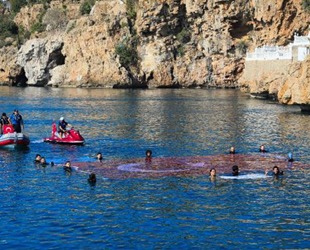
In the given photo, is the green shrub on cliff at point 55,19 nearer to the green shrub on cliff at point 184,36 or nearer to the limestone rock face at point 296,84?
the green shrub on cliff at point 184,36

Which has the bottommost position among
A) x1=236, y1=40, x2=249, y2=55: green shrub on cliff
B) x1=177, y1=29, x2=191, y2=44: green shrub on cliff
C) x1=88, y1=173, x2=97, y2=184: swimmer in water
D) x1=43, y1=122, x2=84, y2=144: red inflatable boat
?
x1=88, y1=173, x2=97, y2=184: swimmer in water

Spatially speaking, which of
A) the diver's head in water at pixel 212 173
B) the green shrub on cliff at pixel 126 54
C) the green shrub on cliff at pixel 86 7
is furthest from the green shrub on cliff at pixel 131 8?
the diver's head in water at pixel 212 173

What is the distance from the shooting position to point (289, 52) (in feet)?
286

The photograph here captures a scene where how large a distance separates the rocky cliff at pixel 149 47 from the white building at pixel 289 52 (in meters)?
30.9

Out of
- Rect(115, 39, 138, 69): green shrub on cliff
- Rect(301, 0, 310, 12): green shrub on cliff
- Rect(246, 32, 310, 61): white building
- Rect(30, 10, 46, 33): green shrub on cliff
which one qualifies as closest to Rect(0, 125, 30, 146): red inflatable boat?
Rect(246, 32, 310, 61): white building

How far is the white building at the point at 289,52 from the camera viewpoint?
80812 mm

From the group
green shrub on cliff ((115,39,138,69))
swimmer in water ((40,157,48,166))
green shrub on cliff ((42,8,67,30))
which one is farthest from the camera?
green shrub on cliff ((42,8,67,30))

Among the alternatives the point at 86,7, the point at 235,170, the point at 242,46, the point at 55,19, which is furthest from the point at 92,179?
the point at 55,19

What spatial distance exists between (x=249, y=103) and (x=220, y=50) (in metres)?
52.9

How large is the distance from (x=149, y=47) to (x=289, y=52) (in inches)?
2629

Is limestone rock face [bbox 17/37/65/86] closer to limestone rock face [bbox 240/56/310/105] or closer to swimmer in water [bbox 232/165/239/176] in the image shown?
limestone rock face [bbox 240/56/310/105]

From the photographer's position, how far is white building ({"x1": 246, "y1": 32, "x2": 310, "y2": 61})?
265 feet

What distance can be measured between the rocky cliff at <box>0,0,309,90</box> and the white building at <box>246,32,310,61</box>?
3092 cm

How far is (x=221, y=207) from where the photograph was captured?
3058cm
